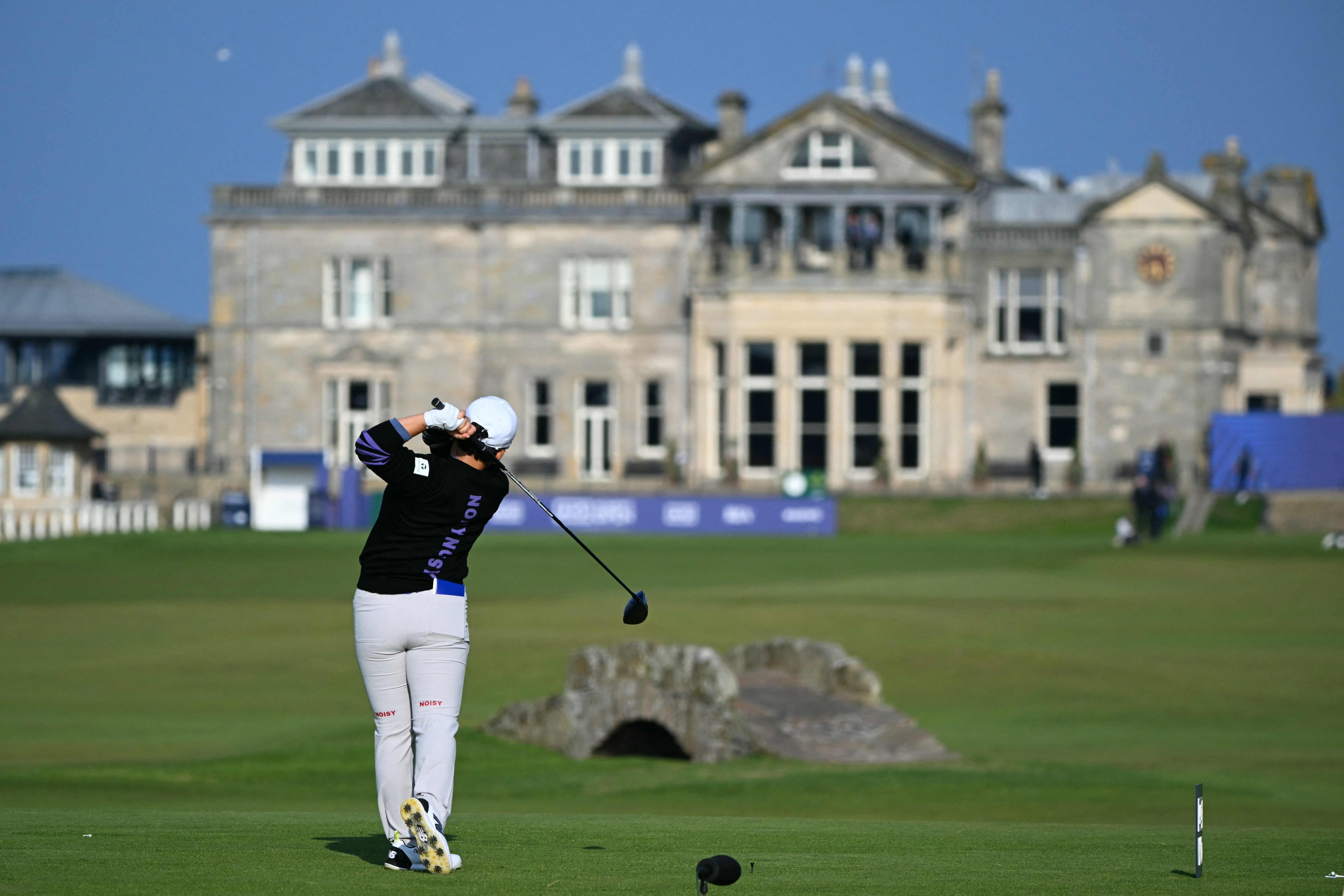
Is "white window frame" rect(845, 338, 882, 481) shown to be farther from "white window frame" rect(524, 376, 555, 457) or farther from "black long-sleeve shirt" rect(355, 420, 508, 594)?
"black long-sleeve shirt" rect(355, 420, 508, 594)

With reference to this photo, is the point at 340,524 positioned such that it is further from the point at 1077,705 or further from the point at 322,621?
the point at 1077,705

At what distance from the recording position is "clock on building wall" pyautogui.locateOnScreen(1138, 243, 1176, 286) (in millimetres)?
64875

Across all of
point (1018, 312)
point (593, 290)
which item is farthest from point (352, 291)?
point (1018, 312)

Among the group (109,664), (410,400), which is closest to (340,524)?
(410,400)

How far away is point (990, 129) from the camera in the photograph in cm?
7306

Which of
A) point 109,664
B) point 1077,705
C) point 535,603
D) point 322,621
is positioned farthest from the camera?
point 535,603

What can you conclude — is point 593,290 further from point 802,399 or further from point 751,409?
point 802,399

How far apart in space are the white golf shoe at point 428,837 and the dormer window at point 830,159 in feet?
180

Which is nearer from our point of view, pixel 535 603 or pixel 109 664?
pixel 109 664

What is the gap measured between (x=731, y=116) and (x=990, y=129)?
10187 mm

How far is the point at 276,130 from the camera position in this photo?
67.4 m

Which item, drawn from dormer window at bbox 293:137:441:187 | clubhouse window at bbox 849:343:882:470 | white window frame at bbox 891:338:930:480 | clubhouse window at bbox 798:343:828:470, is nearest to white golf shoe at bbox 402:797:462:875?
white window frame at bbox 891:338:930:480

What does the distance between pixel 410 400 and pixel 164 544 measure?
19.5 m

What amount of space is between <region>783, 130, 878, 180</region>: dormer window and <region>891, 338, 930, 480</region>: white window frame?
5467 mm
